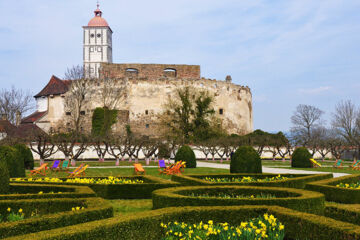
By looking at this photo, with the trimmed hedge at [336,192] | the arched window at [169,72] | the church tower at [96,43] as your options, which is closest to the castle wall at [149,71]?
the arched window at [169,72]

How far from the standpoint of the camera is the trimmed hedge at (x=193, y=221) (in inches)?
171

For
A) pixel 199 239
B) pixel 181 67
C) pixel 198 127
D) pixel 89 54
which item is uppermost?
pixel 89 54

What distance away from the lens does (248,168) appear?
1512 centimetres

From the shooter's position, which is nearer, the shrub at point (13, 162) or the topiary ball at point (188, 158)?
the shrub at point (13, 162)

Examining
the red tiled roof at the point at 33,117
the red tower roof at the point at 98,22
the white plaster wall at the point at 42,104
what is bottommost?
the red tiled roof at the point at 33,117

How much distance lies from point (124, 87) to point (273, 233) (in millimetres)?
44586

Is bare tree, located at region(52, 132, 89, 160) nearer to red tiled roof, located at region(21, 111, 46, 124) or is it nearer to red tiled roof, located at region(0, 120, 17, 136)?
red tiled roof, located at region(0, 120, 17, 136)

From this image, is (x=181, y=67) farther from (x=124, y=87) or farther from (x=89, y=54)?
(x=89, y=54)

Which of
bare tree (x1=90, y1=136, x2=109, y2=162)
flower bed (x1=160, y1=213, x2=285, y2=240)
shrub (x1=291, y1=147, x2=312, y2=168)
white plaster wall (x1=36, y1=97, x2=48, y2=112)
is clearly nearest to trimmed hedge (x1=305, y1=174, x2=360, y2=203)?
flower bed (x1=160, y1=213, x2=285, y2=240)

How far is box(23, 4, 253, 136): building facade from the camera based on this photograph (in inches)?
1896

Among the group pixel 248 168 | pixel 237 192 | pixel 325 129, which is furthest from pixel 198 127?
pixel 237 192

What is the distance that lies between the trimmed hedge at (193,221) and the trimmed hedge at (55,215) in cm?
54

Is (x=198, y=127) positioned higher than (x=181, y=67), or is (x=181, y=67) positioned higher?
(x=181, y=67)

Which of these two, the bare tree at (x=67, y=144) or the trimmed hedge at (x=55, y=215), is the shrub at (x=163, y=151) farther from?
the trimmed hedge at (x=55, y=215)
